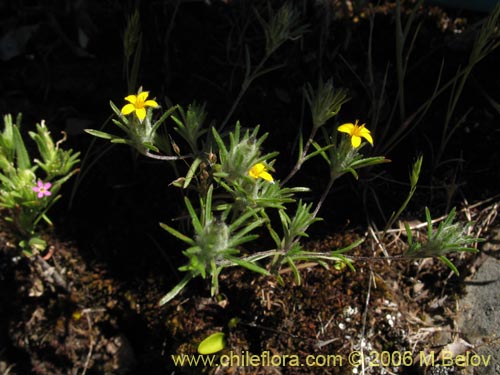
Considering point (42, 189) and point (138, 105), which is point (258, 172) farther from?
point (42, 189)

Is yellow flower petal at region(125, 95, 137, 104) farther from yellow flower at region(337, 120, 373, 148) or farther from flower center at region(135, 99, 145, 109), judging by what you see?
yellow flower at region(337, 120, 373, 148)

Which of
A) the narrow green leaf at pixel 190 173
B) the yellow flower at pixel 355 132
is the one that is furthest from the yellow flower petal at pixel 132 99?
the yellow flower at pixel 355 132

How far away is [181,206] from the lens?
259cm

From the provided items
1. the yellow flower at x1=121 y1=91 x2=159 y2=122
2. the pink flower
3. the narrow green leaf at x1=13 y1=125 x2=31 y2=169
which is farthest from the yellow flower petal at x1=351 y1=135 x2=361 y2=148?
the narrow green leaf at x1=13 y1=125 x2=31 y2=169

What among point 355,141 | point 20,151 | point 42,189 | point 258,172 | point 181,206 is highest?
point 355,141

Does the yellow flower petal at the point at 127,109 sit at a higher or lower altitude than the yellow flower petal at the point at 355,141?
higher

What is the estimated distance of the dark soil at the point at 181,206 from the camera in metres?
2.42

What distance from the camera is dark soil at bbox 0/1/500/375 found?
2.42 meters

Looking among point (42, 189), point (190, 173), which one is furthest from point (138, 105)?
point (42, 189)

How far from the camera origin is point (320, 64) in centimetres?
289

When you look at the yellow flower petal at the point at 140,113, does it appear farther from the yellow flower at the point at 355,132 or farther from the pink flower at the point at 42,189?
the yellow flower at the point at 355,132

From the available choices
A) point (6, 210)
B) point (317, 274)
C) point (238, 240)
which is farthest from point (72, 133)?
point (317, 274)

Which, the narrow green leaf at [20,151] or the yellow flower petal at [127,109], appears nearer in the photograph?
the yellow flower petal at [127,109]

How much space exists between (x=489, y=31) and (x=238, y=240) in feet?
4.82
